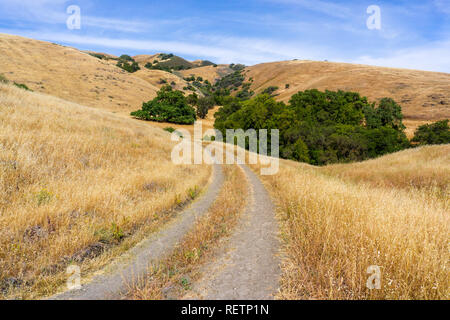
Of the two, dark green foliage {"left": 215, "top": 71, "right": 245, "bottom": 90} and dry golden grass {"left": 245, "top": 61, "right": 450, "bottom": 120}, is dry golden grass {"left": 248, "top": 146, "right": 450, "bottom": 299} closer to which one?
dry golden grass {"left": 245, "top": 61, "right": 450, "bottom": 120}

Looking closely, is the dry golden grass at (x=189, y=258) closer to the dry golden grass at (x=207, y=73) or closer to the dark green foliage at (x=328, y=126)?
the dark green foliage at (x=328, y=126)

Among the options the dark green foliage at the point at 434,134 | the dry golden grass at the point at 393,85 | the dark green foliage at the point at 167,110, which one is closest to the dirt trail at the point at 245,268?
the dark green foliage at the point at 434,134

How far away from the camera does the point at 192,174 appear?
1370 cm

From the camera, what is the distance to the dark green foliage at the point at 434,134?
41250 mm

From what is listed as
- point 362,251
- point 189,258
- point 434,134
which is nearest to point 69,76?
point 189,258

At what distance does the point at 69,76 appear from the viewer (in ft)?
229

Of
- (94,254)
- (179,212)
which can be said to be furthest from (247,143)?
(94,254)

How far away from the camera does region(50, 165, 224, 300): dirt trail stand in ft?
11.2

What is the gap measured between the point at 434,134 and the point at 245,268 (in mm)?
57221

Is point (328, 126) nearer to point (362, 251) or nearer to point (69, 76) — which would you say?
point (362, 251)

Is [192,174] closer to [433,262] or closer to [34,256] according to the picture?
[34,256]

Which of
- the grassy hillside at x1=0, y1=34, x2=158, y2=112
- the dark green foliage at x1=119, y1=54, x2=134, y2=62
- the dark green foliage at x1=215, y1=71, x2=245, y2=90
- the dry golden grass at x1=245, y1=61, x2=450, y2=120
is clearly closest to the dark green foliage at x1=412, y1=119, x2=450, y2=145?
the dry golden grass at x1=245, y1=61, x2=450, y2=120

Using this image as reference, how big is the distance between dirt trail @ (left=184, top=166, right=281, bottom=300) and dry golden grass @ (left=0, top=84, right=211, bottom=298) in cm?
230

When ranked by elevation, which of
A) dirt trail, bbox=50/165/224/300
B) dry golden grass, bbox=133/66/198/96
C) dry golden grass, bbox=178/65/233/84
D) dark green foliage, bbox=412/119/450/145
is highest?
dry golden grass, bbox=178/65/233/84
